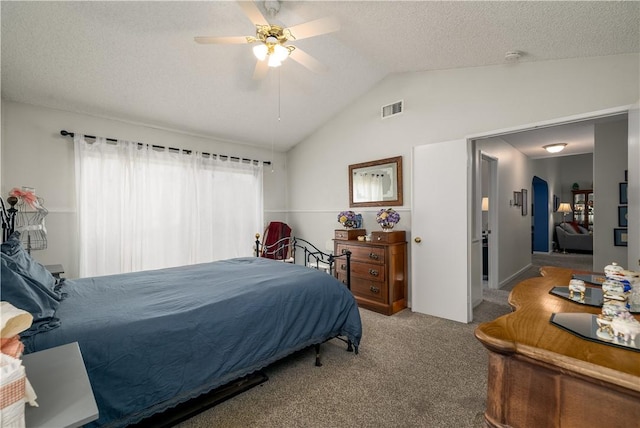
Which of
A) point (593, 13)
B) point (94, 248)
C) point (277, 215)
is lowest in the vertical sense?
point (94, 248)

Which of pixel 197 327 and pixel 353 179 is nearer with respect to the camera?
pixel 197 327

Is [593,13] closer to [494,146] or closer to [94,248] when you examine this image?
[494,146]

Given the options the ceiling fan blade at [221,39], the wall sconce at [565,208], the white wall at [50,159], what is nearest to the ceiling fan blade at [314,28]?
the ceiling fan blade at [221,39]

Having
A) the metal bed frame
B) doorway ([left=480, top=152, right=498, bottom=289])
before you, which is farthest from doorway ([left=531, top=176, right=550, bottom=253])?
the metal bed frame

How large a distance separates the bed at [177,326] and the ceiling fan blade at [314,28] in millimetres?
1964

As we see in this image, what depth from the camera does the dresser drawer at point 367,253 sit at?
11.8ft

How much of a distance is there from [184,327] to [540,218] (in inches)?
407

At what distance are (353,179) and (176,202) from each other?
275 cm

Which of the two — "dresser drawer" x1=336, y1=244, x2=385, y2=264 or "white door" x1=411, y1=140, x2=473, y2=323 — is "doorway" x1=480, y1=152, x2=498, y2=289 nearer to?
"white door" x1=411, y1=140, x2=473, y2=323

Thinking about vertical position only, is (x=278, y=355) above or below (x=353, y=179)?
below

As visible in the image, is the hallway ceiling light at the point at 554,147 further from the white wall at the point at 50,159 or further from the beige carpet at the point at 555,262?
the white wall at the point at 50,159

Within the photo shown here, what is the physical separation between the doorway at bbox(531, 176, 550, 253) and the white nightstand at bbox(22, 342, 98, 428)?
10.4 metres

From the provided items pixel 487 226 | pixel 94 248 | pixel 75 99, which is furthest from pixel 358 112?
pixel 94 248

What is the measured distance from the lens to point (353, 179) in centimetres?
451
